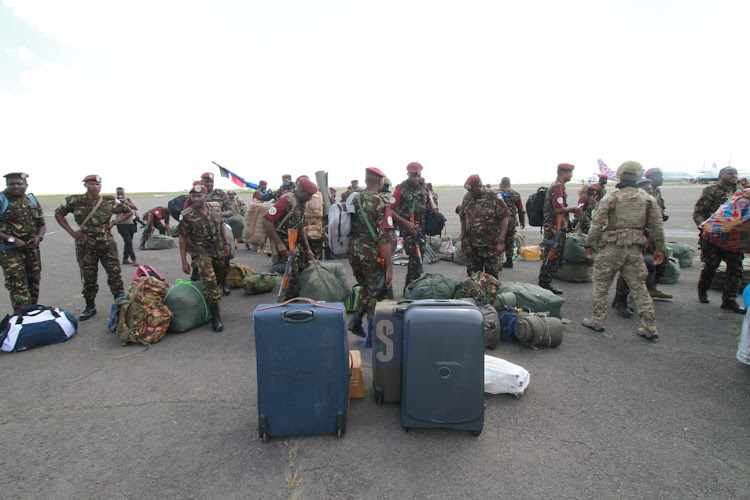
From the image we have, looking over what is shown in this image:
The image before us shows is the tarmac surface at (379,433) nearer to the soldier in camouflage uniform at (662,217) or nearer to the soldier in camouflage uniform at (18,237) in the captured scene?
the soldier in camouflage uniform at (18,237)

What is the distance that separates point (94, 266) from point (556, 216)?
24.1 ft

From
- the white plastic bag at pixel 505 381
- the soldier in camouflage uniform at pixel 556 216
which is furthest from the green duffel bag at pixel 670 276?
the white plastic bag at pixel 505 381

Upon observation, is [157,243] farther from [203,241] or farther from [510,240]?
[510,240]

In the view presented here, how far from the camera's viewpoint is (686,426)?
2965 millimetres

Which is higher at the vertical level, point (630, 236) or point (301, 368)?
point (630, 236)

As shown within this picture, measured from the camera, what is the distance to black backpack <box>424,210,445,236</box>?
23.1 ft

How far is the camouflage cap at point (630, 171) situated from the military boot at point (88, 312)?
298 inches

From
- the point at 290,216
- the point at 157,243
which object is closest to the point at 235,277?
the point at 290,216

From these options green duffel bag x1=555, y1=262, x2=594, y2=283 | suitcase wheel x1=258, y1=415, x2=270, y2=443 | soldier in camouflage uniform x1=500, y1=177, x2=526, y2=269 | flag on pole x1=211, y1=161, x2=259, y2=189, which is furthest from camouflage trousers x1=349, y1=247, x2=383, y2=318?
Result: flag on pole x1=211, y1=161, x2=259, y2=189

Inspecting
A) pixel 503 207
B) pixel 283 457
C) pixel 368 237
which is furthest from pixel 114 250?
pixel 503 207

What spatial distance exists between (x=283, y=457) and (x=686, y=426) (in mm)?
3074

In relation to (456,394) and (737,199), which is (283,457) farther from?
(737,199)

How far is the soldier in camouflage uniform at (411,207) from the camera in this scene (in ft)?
20.4

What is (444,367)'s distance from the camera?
9.00ft
